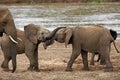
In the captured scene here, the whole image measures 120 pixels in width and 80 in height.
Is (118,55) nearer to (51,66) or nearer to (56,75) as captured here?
(51,66)

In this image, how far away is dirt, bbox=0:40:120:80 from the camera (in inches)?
475

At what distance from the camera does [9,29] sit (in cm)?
1114

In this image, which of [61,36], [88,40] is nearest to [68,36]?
[61,36]

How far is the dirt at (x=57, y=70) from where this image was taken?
12.1 m

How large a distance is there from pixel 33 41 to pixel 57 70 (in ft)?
3.26

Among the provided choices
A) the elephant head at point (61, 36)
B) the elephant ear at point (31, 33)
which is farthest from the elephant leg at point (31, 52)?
the elephant head at point (61, 36)

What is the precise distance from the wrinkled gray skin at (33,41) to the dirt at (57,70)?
0.30 meters

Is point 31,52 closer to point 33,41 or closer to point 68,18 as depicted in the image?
point 33,41

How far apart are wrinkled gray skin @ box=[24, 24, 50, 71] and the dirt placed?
0.30m

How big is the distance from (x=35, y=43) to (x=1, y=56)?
3.81 meters

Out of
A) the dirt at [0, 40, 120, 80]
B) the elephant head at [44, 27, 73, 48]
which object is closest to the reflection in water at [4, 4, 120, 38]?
the dirt at [0, 40, 120, 80]

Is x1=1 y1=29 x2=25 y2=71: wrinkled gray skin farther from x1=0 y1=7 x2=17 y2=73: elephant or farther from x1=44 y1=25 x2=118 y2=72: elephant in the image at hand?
x1=0 y1=7 x2=17 y2=73: elephant

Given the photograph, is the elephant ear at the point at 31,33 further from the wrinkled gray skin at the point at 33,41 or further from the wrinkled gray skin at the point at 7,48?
the wrinkled gray skin at the point at 7,48

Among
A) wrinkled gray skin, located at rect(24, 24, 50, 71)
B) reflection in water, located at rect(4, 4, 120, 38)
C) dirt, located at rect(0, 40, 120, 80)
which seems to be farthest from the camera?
reflection in water, located at rect(4, 4, 120, 38)
